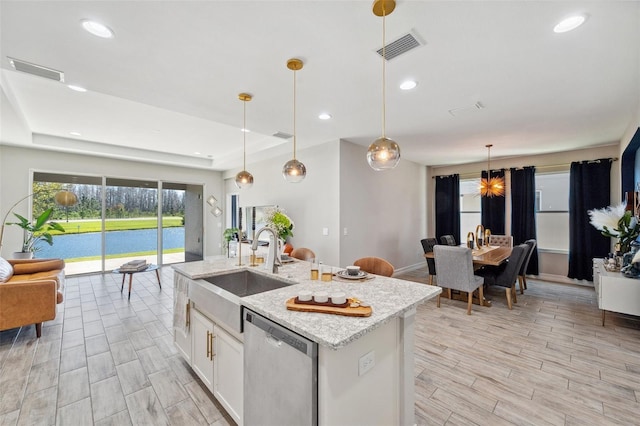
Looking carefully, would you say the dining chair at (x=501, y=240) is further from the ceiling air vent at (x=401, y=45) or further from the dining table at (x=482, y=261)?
the ceiling air vent at (x=401, y=45)

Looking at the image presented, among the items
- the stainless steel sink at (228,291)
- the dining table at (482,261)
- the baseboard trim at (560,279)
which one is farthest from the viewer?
the baseboard trim at (560,279)

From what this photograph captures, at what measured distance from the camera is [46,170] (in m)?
5.79

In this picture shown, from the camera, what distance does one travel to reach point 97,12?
1.76 metres

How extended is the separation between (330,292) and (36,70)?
331 centimetres

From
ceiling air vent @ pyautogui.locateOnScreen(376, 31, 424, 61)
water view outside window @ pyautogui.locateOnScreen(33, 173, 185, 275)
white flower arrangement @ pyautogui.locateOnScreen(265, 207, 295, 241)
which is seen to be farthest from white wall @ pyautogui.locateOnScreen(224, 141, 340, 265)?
water view outside window @ pyautogui.locateOnScreen(33, 173, 185, 275)

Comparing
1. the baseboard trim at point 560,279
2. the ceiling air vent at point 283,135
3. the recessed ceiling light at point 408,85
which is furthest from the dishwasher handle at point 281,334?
the baseboard trim at point 560,279

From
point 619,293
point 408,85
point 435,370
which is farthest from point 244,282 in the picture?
point 619,293

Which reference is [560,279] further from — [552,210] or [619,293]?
[619,293]

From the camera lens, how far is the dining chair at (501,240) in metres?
5.80

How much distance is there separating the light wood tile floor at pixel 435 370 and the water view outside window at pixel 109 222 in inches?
121

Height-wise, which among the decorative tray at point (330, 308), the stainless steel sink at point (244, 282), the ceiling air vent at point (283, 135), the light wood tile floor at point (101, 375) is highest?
the ceiling air vent at point (283, 135)

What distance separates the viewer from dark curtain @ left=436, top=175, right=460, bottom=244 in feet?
23.0

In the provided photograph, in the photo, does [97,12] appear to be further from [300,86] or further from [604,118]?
[604,118]

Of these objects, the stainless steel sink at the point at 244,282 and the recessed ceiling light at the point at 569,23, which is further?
the stainless steel sink at the point at 244,282
